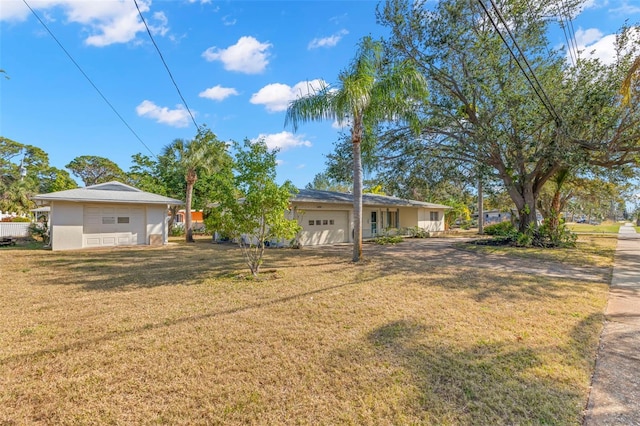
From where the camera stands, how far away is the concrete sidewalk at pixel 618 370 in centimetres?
271

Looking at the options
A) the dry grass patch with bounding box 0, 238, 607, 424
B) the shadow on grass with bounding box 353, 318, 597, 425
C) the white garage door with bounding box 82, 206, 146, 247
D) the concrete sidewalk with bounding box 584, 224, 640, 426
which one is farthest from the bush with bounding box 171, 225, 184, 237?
the concrete sidewalk with bounding box 584, 224, 640, 426

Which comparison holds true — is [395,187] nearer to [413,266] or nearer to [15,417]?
[413,266]

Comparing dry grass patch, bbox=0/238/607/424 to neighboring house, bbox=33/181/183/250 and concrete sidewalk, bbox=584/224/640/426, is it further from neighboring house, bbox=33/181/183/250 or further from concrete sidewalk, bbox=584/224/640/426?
neighboring house, bbox=33/181/183/250

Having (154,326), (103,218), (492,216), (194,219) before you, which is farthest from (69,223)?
(492,216)

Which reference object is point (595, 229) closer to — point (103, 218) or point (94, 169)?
point (103, 218)

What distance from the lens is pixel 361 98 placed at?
9.48 m

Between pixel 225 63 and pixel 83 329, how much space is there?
35.2 ft

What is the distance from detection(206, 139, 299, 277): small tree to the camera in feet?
26.2

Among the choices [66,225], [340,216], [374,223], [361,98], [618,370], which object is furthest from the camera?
[374,223]

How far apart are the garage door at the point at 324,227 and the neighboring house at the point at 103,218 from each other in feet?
25.7

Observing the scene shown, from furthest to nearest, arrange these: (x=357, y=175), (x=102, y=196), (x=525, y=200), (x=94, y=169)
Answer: (x=94, y=169) < (x=525, y=200) < (x=102, y=196) < (x=357, y=175)

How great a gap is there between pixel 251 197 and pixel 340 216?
11174 mm

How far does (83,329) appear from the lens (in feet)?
15.0

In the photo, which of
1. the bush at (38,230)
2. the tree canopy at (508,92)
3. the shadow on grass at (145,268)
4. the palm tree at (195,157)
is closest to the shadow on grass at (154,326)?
the shadow on grass at (145,268)
